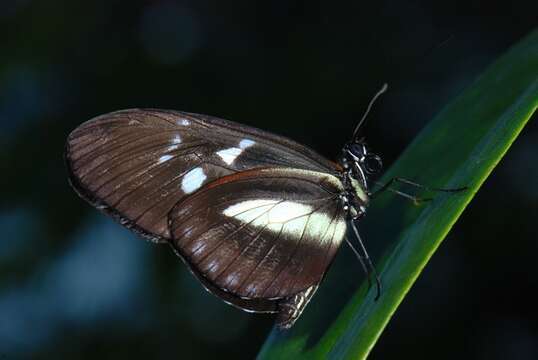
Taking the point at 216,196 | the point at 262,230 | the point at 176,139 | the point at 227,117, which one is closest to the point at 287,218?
the point at 262,230

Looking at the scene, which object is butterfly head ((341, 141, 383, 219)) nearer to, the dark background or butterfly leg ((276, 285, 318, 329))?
butterfly leg ((276, 285, 318, 329))

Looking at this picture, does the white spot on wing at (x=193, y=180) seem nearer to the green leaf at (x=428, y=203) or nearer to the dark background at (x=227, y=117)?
the green leaf at (x=428, y=203)

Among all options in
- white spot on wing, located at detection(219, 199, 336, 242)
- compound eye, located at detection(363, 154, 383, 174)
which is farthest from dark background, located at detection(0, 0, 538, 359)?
white spot on wing, located at detection(219, 199, 336, 242)

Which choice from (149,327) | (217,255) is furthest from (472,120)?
(149,327)

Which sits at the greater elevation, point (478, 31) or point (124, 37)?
point (478, 31)

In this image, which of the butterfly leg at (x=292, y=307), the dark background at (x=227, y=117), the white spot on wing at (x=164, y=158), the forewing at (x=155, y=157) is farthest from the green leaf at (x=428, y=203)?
the dark background at (x=227, y=117)

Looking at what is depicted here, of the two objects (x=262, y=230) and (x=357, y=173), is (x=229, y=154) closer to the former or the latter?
(x=262, y=230)

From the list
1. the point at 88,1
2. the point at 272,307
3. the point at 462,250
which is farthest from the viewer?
the point at 88,1

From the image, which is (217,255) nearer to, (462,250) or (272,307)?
(272,307)
